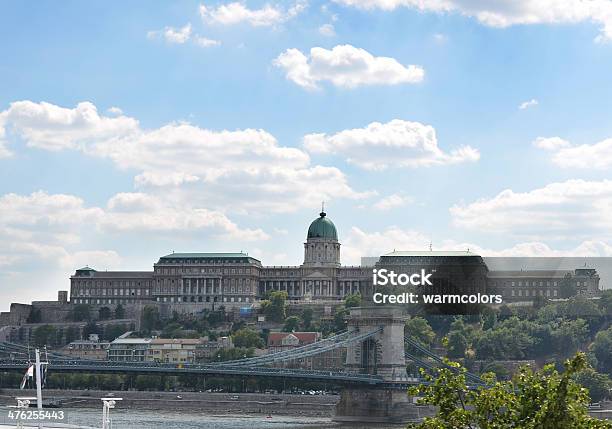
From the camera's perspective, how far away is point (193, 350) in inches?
5251

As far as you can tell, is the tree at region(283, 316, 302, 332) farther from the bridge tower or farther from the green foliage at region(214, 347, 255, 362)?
the bridge tower

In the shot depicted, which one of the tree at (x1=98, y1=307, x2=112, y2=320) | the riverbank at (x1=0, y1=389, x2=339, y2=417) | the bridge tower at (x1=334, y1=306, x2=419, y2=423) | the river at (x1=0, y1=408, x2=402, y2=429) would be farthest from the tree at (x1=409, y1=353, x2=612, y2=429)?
the tree at (x1=98, y1=307, x2=112, y2=320)

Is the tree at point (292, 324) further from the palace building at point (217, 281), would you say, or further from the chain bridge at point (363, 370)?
the chain bridge at point (363, 370)

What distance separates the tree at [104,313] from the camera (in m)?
156

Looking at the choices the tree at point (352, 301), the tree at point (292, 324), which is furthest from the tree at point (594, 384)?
the tree at point (292, 324)

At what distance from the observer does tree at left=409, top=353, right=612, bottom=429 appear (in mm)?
23875

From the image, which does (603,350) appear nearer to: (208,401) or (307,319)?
(208,401)

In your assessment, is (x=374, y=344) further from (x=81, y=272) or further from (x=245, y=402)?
(x=81, y=272)

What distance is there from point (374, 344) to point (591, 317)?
163 feet

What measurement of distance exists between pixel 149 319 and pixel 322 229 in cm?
2871

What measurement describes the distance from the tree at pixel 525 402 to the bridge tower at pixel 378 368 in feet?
173

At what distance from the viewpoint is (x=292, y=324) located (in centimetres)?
14388

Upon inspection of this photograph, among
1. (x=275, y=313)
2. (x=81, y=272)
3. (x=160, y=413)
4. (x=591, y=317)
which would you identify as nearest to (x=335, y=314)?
(x=275, y=313)

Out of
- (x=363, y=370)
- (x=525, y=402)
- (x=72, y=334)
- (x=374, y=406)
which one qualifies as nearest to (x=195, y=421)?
(x=374, y=406)
